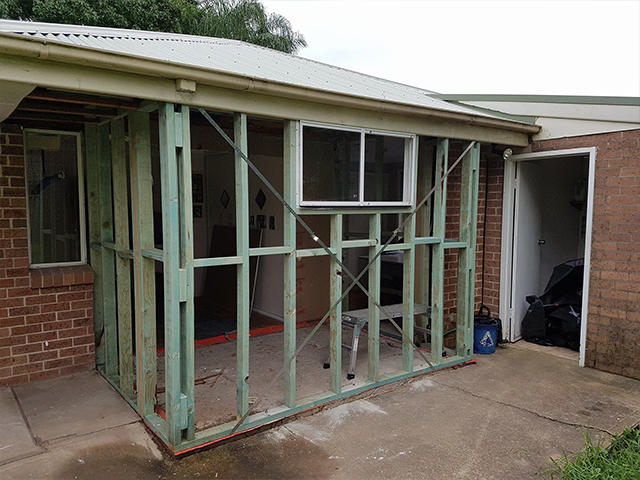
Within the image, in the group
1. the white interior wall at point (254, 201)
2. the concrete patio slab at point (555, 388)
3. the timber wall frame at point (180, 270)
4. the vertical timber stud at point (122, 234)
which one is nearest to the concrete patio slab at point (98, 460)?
the timber wall frame at point (180, 270)

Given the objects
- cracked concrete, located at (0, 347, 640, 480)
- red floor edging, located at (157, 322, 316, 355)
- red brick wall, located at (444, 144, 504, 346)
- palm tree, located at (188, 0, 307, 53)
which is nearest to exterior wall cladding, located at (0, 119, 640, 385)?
cracked concrete, located at (0, 347, 640, 480)

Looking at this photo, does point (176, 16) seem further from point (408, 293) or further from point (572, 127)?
point (408, 293)

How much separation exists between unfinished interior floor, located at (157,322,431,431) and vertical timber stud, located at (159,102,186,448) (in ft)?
1.34

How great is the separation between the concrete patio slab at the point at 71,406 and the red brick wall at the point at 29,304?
174mm

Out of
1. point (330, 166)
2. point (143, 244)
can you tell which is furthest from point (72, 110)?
point (330, 166)

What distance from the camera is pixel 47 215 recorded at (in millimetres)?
4273

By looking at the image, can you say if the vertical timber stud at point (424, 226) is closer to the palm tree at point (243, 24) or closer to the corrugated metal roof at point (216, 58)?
the corrugated metal roof at point (216, 58)

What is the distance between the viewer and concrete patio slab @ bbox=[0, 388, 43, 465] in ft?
9.83

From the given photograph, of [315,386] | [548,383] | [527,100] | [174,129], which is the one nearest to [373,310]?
[315,386]

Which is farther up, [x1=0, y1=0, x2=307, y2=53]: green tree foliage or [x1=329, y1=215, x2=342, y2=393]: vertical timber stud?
[x1=0, y1=0, x2=307, y2=53]: green tree foliage

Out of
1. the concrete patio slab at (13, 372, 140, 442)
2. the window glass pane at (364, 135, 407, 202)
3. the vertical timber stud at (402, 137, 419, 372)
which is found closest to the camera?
the concrete patio slab at (13, 372, 140, 442)

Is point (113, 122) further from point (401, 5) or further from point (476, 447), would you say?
point (401, 5)

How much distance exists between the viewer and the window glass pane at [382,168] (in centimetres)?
484

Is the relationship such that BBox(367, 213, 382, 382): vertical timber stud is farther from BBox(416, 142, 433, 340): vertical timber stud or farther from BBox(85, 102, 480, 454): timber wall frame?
BBox(416, 142, 433, 340): vertical timber stud
